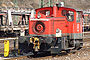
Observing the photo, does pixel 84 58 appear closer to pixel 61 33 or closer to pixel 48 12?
pixel 61 33

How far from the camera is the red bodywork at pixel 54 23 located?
10234 mm

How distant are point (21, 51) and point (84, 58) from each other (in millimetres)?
3229

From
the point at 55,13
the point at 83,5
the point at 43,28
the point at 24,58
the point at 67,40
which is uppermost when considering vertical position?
the point at 83,5

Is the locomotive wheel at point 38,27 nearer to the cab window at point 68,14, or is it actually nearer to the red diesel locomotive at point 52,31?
the red diesel locomotive at point 52,31

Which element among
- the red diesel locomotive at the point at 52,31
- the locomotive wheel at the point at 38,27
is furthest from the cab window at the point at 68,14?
the locomotive wheel at the point at 38,27

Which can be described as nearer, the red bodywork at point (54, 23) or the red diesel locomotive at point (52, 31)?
the red diesel locomotive at point (52, 31)

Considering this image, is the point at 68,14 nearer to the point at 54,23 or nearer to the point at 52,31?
the point at 54,23

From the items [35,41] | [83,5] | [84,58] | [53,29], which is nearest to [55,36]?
[53,29]

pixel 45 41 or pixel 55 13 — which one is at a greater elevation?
pixel 55 13

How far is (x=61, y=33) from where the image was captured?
10.5 m

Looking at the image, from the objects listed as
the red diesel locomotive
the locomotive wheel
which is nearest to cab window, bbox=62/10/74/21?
the red diesel locomotive

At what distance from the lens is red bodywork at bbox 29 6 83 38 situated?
10234 millimetres

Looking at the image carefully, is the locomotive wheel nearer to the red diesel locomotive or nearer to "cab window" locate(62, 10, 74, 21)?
the red diesel locomotive

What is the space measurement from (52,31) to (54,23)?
415mm
